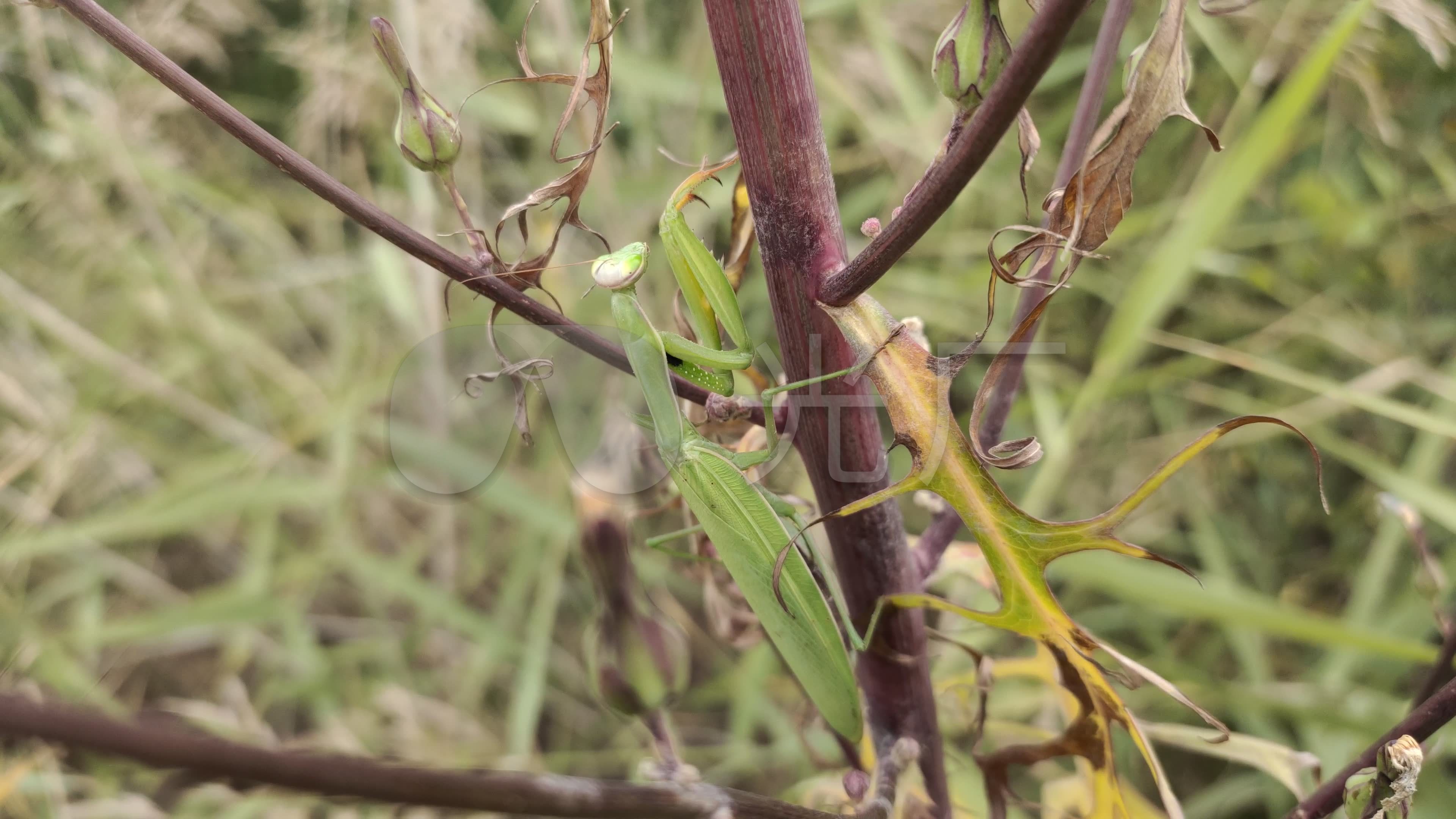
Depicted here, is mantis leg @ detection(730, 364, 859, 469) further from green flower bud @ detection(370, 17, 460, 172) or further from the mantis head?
green flower bud @ detection(370, 17, 460, 172)

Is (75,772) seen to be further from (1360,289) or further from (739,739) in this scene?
(1360,289)

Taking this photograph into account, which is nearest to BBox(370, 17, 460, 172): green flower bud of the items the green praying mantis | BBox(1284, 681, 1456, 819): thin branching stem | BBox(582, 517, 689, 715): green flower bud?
the green praying mantis

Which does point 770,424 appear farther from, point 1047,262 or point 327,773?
point 327,773

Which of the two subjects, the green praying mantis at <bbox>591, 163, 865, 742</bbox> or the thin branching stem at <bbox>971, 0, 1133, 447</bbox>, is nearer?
the thin branching stem at <bbox>971, 0, 1133, 447</bbox>

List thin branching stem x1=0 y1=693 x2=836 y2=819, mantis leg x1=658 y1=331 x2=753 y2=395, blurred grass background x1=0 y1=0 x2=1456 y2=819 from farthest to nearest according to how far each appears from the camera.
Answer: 1. blurred grass background x1=0 y1=0 x2=1456 y2=819
2. mantis leg x1=658 y1=331 x2=753 y2=395
3. thin branching stem x1=0 y1=693 x2=836 y2=819

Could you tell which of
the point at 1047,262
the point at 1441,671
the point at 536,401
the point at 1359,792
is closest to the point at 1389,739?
the point at 1359,792

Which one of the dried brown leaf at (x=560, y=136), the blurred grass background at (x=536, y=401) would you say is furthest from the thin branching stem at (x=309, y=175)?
the blurred grass background at (x=536, y=401)

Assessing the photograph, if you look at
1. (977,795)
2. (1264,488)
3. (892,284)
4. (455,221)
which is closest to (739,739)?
(977,795)
